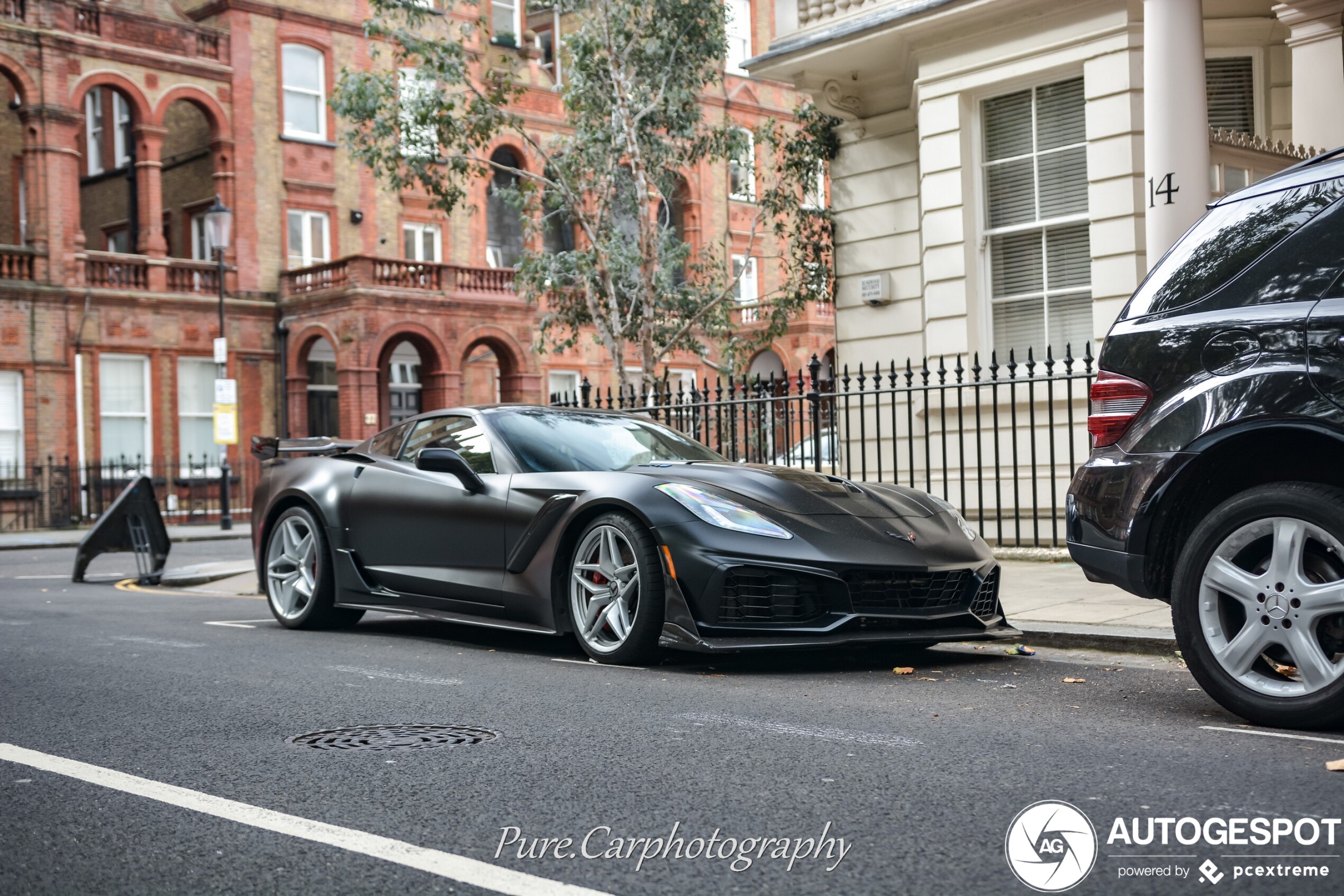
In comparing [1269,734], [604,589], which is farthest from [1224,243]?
[604,589]

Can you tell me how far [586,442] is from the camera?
786cm

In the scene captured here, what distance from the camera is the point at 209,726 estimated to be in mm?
5250

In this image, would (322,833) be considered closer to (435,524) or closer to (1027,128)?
(435,524)

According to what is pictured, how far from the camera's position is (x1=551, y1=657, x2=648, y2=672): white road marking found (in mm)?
6676

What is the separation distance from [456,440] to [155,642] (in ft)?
7.11

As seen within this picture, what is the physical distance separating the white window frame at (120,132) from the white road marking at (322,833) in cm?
3309

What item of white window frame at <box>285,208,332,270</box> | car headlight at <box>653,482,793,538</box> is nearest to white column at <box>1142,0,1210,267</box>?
car headlight at <box>653,482,793,538</box>

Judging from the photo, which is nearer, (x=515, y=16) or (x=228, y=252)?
(x=228, y=252)

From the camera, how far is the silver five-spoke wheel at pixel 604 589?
22.1 ft

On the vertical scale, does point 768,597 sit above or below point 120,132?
below

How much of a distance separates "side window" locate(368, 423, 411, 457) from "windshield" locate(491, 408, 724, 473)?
36.5 inches

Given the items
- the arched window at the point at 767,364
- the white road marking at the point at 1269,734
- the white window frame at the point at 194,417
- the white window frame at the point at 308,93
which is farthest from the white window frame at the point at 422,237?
the white road marking at the point at 1269,734

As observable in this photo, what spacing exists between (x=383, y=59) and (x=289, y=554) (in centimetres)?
2837

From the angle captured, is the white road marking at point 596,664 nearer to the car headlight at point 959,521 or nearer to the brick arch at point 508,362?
the car headlight at point 959,521
